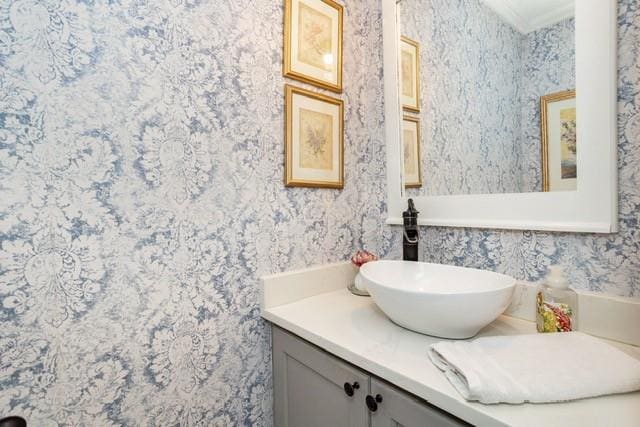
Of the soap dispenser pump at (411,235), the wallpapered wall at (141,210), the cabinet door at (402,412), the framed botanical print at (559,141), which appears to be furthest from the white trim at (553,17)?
the cabinet door at (402,412)

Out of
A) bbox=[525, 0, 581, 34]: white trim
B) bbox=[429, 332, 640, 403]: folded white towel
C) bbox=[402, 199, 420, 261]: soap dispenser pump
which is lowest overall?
bbox=[429, 332, 640, 403]: folded white towel

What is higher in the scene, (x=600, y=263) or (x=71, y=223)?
(x=71, y=223)

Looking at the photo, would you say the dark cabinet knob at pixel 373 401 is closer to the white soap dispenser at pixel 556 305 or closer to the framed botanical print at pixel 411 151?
the white soap dispenser at pixel 556 305

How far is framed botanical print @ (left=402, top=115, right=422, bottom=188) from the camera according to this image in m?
1.17

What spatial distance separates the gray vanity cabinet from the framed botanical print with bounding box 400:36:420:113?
3.05 ft

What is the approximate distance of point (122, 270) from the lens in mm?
771

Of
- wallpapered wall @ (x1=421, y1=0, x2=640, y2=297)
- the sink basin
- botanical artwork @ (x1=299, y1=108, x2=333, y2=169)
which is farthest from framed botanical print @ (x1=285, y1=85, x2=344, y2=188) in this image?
wallpapered wall @ (x1=421, y1=0, x2=640, y2=297)

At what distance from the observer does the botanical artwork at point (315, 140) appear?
1.12 metres

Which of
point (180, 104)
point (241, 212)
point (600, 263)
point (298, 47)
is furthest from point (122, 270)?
point (600, 263)

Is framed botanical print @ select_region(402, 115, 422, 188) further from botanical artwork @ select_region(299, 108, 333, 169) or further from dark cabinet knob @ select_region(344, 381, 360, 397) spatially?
dark cabinet knob @ select_region(344, 381, 360, 397)

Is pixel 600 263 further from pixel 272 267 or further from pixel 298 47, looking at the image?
pixel 298 47

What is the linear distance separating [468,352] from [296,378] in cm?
52

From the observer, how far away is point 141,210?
2.63 ft

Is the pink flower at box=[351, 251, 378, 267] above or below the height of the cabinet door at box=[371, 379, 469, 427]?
above
